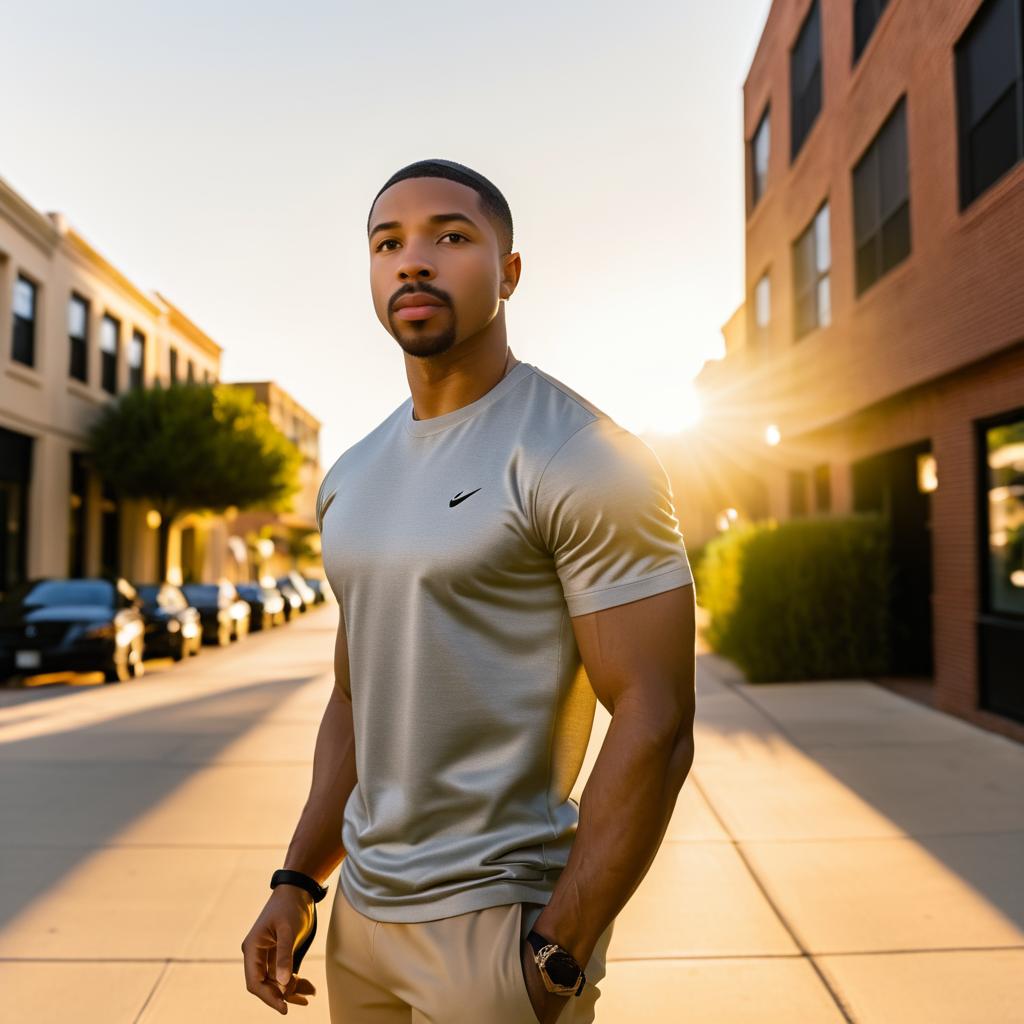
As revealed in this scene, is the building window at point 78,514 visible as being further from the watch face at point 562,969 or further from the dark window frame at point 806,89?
the watch face at point 562,969

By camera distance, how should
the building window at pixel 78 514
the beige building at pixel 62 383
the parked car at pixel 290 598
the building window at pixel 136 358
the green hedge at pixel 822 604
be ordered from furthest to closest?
the parked car at pixel 290 598
the building window at pixel 136 358
the building window at pixel 78 514
the beige building at pixel 62 383
the green hedge at pixel 822 604

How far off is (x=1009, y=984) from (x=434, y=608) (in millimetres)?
3347

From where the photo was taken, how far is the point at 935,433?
1045 cm

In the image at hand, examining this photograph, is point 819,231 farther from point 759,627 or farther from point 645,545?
point 645,545

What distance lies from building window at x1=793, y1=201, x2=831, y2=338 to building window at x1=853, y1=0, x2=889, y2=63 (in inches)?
88.1

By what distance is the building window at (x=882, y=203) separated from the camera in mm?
11609

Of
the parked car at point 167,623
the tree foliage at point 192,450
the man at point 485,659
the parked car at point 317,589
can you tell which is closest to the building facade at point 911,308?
the man at point 485,659

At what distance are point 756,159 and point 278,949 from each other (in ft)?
66.8

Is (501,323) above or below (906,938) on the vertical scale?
above

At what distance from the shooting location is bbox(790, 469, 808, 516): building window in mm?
16984

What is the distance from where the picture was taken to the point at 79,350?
2427 centimetres

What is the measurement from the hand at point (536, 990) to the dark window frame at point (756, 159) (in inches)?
740

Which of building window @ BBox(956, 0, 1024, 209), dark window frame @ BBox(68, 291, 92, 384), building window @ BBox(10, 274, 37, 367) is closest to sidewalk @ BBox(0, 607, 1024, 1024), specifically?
building window @ BBox(956, 0, 1024, 209)

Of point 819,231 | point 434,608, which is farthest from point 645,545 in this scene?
point 819,231
